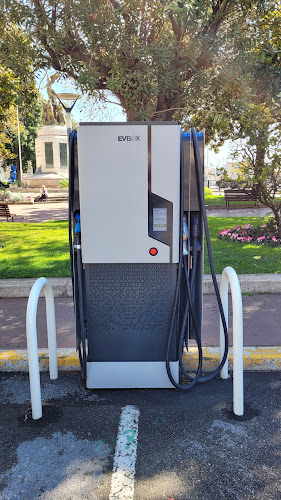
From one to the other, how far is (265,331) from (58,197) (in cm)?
2373

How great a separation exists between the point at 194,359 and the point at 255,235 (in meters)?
5.81

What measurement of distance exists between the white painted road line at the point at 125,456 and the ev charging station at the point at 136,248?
0.36 m

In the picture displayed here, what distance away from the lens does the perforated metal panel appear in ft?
9.71

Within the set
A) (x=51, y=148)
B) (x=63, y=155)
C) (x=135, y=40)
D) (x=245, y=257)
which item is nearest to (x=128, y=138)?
(x=135, y=40)

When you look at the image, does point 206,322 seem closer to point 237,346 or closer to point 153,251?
point 237,346

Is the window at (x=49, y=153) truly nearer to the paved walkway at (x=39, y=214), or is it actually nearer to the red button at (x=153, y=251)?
the paved walkway at (x=39, y=214)

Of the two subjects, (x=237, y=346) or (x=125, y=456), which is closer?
(x=125, y=456)

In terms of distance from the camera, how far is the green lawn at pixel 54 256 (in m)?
6.11

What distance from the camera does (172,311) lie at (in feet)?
9.75

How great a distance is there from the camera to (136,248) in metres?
2.88

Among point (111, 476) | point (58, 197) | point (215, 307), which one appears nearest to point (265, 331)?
point (215, 307)

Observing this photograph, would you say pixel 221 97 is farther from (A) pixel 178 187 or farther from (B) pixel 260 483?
(B) pixel 260 483

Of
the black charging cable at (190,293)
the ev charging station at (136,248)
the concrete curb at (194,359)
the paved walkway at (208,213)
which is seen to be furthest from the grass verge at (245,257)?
the paved walkway at (208,213)

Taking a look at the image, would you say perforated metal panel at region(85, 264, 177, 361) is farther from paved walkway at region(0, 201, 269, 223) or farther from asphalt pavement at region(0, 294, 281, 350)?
paved walkway at region(0, 201, 269, 223)
